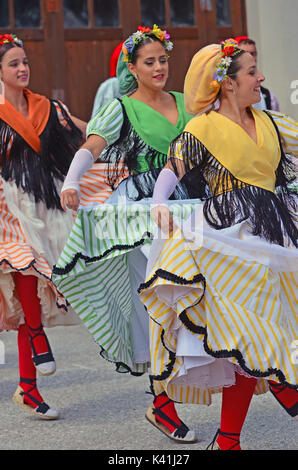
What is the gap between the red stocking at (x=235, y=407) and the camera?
140 inches

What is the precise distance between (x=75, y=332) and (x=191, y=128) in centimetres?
338

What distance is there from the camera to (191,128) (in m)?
3.65

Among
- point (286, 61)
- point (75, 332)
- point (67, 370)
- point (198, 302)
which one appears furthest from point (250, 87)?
point (286, 61)

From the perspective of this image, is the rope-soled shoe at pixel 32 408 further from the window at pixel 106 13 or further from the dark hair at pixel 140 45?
the window at pixel 106 13

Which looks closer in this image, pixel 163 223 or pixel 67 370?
pixel 163 223

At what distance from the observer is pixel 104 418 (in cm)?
455

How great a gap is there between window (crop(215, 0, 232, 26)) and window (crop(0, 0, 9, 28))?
1800mm

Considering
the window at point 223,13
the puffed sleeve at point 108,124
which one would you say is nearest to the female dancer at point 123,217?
the puffed sleeve at point 108,124

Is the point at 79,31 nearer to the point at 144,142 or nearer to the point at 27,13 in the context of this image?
the point at 27,13

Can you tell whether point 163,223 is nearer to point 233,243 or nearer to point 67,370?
point 233,243

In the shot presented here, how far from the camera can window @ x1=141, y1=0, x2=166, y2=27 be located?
8531 millimetres
